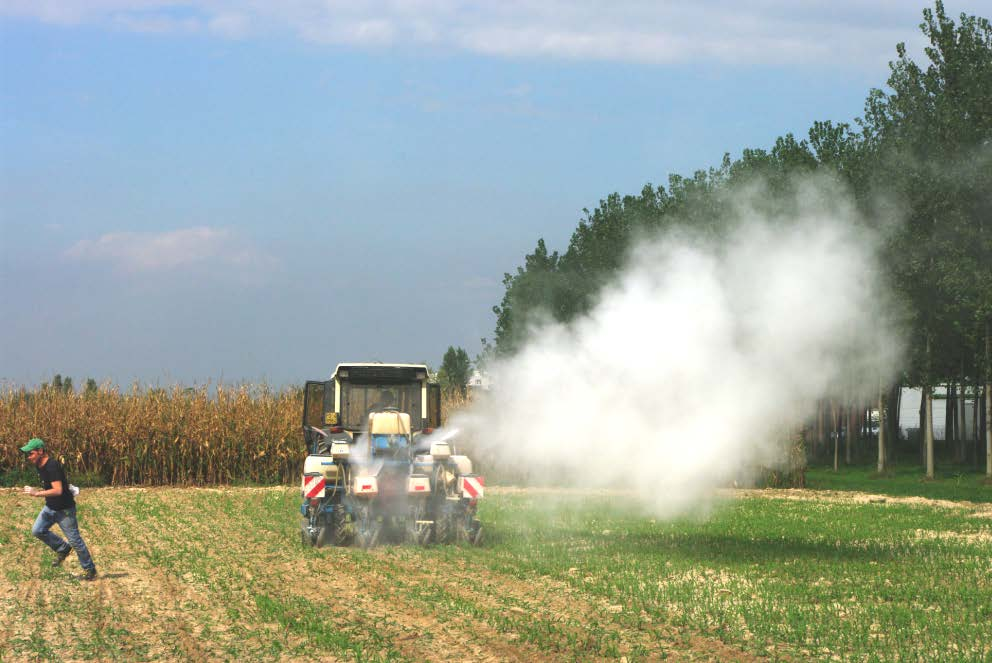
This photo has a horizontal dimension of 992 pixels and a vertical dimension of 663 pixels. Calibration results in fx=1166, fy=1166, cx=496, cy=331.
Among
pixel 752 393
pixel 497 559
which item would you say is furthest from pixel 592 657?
pixel 752 393

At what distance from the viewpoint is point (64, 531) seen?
17047 mm

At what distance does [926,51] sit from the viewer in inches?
1516

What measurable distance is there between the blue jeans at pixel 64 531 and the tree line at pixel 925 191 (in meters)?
8.73

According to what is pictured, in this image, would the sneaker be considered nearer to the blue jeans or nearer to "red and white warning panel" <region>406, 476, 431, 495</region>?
the blue jeans

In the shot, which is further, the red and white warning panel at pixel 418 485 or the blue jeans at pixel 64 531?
the red and white warning panel at pixel 418 485

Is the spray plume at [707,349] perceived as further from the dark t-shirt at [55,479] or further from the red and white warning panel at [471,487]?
the dark t-shirt at [55,479]

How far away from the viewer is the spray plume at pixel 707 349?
18.8 meters

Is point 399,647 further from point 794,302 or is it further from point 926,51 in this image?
point 926,51

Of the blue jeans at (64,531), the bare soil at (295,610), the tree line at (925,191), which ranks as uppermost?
the tree line at (925,191)

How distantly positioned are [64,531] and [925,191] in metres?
24.5

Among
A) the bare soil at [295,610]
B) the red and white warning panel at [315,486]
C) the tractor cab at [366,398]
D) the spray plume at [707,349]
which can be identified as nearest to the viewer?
the bare soil at [295,610]

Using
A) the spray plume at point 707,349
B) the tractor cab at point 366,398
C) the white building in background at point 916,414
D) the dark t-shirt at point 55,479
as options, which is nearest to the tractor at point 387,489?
the tractor cab at point 366,398

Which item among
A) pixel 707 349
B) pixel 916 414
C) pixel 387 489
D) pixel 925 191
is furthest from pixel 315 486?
pixel 916 414

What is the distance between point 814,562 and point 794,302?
13.5 ft
